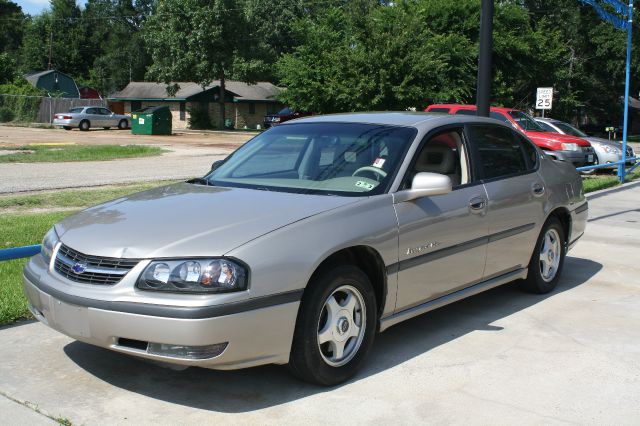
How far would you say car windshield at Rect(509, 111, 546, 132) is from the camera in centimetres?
2097

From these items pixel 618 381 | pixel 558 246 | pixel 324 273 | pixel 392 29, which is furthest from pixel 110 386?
pixel 392 29

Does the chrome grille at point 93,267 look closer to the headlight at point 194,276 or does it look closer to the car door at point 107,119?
the headlight at point 194,276

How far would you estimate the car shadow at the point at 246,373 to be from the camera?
13.4 ft

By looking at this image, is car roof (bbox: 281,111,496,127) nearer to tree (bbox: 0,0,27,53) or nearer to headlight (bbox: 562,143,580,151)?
headlight (bbox: 562,143,580,151)

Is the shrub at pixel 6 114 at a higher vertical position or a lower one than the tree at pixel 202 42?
lower

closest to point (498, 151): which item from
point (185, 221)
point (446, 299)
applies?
point (446, 299)

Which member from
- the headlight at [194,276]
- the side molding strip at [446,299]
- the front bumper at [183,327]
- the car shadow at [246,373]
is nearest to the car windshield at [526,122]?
the side molding strip at [446,299]

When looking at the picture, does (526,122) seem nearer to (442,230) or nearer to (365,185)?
(442,230)

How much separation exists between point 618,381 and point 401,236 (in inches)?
63.0

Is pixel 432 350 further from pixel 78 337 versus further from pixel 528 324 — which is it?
pixel 78 337

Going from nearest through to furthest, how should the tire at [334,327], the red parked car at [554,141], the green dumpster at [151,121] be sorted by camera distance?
the tire at [334,327], the red parked car at [554,141], the green dumpster at [151,121]

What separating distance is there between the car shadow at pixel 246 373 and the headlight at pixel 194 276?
2.39ft

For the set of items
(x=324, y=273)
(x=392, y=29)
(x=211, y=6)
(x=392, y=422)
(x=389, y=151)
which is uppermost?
(x=211, y=6)

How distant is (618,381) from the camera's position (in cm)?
448
